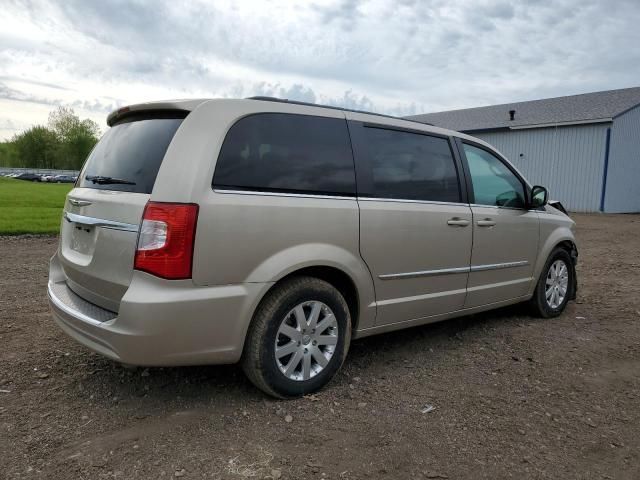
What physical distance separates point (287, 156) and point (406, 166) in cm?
109

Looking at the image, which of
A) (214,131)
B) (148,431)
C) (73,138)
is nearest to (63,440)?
(148,431)

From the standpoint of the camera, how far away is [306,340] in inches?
131

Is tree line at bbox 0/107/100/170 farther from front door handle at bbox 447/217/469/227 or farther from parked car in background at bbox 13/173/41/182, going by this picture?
front door handle at bbox 447/217/469/227

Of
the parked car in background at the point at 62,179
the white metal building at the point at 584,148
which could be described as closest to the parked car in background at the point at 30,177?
the parked car in background at the point at 62,179

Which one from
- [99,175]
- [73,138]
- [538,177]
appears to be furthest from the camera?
[73,138]

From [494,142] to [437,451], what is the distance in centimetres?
2565

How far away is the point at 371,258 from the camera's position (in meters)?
3.58

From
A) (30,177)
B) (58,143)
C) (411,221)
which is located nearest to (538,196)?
(411,221)

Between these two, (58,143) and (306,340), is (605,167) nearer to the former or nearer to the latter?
(306,340)

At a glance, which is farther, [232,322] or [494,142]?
[494,142]

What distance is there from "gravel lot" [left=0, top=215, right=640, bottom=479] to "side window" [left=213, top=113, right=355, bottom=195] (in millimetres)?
1340

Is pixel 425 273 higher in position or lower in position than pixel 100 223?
lower

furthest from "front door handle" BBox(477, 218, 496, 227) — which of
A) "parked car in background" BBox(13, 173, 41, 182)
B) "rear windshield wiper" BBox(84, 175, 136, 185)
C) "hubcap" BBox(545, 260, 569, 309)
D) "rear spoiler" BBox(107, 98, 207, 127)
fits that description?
"parked car in background" BBox(13, 173, 41, 182)

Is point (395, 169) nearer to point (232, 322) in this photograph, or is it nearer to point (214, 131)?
point (214, 131)
